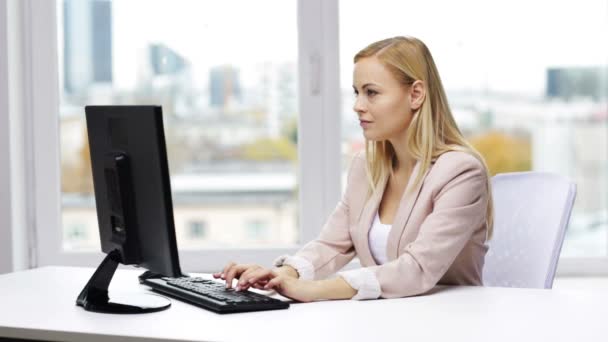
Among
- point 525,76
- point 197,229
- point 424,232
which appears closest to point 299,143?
point 197,229

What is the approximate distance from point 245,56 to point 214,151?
0.38 m

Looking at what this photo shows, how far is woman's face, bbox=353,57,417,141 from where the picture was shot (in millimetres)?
2262

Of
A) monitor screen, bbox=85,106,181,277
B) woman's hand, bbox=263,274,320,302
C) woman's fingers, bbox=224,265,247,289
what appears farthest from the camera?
woman's fingers, bbox=224,265,247,289

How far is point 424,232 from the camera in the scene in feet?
6.84

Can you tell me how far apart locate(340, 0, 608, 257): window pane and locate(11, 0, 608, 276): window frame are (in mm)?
73

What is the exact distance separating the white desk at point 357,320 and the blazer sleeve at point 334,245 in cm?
40

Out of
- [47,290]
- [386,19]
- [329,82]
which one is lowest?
[47,290]

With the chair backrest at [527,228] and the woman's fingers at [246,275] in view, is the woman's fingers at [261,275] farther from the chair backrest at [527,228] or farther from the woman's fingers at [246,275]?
the chair backrest at [527,228]

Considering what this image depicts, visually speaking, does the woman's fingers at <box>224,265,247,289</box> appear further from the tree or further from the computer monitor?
the tree

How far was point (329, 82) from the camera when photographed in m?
3.33

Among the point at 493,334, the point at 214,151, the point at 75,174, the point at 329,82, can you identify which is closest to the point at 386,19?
the point at 329,82

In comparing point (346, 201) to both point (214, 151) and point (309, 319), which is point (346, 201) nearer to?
point (309, 319)

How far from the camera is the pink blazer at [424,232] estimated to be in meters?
2.02

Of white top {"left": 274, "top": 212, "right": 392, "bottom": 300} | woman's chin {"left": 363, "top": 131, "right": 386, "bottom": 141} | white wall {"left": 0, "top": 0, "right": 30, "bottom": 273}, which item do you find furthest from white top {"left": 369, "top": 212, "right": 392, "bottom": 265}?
white wall {"left": 0, "top": 0, "right": 30, "bottom": 273}
